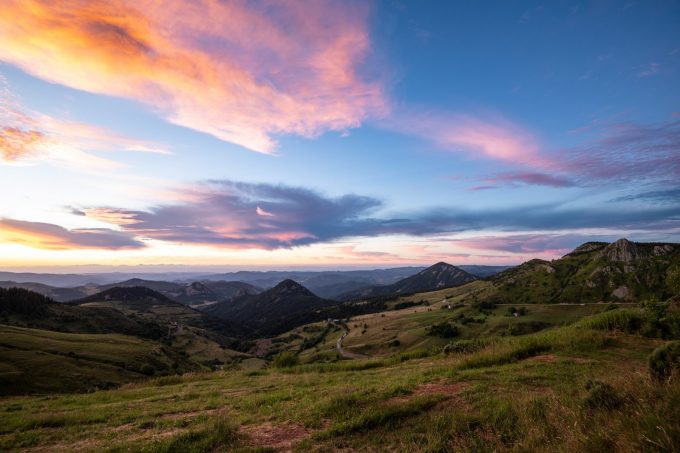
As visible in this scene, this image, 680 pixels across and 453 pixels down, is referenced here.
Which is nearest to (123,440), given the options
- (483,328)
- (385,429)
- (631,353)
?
(385,429)

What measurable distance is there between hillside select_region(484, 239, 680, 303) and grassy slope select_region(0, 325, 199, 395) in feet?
574

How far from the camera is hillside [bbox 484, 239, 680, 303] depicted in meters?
160

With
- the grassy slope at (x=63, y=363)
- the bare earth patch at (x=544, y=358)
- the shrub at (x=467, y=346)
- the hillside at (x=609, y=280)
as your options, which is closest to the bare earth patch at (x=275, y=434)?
the bare earth patch at (x=544, y=358)

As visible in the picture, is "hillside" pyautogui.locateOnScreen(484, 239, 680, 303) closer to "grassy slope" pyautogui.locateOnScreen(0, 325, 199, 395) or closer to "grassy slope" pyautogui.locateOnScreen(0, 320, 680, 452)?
"grassy slope" pyautogui.locateOnScreen(0, 325, 199, 395)

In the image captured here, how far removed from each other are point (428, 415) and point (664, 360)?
24.7ft

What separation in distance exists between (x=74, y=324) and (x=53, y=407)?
625 feet

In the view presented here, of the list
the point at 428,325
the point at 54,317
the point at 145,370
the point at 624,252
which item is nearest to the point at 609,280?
the point at 624,252

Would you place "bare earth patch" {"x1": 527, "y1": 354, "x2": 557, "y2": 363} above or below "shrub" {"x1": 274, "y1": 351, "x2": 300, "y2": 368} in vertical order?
above

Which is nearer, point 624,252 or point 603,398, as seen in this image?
point 603,398

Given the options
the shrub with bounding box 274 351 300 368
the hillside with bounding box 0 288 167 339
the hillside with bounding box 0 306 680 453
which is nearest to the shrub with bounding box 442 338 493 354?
the hillside with bounding box 0 306 680 453

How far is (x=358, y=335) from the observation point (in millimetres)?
166625

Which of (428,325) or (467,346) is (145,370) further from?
(428,325)

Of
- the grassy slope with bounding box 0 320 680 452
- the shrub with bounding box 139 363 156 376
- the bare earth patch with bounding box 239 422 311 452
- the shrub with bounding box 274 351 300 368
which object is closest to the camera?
the grassy slope with bounding box 0 320 680 452

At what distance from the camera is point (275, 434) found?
Result: 32.2 feet
